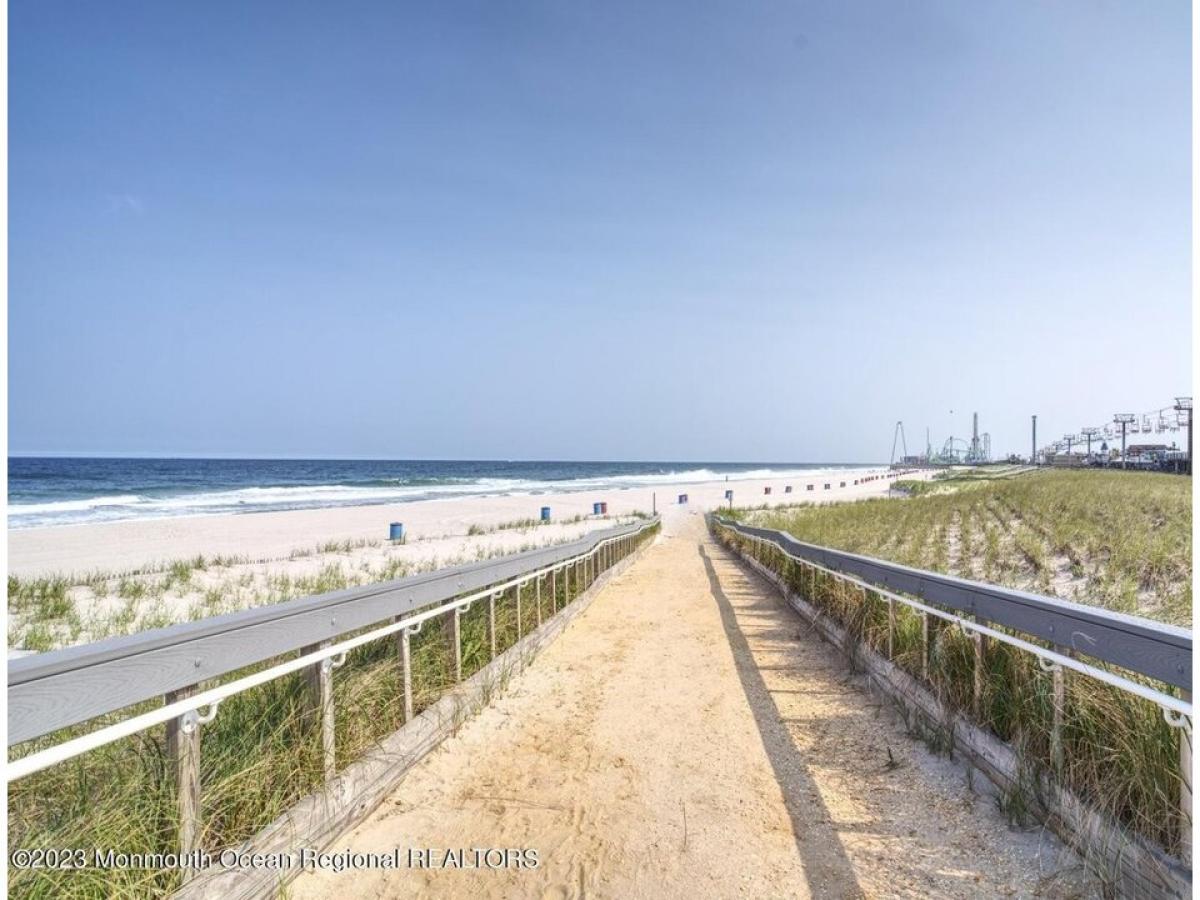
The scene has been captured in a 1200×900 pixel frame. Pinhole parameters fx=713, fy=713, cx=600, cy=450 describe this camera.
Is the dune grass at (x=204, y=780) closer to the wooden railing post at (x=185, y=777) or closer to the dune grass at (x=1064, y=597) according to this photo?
the wooden railing post at (x=185, y=777)

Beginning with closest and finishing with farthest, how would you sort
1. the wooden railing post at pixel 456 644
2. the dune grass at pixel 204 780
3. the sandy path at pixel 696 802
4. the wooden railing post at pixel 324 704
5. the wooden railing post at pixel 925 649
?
the dune grass at pixel 204 780 < the sandy path at pixel 696 802 < the wooden railing post at pixel 324 704 < the wooden railing post at pixel 925 649 < the wooden railing post at pixel 456 644

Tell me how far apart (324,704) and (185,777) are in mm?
768

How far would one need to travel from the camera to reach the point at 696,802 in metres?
3.37

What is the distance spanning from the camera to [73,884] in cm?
215

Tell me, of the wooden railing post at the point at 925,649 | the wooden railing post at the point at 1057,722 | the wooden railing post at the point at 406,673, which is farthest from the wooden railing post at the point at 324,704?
the wooden railing post at the point at 925,649

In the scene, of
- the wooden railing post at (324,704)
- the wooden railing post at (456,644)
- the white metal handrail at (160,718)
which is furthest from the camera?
the wooden railing post at (456,644)

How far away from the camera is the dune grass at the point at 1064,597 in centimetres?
275

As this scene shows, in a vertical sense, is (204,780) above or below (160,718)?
below

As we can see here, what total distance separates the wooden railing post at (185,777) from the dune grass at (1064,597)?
3.25m

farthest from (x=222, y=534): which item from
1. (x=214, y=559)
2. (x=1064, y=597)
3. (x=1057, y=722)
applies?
(x=1057, y=722)

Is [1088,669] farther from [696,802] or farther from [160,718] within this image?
[160,718]

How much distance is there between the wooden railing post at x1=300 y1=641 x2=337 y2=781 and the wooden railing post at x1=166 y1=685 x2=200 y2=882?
0.67m

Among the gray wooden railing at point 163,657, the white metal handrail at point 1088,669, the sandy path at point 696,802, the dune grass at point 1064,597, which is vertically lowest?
the sandy path at point 696,802

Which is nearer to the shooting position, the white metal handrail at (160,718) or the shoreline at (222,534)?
the white metal handrail at (160,718)
